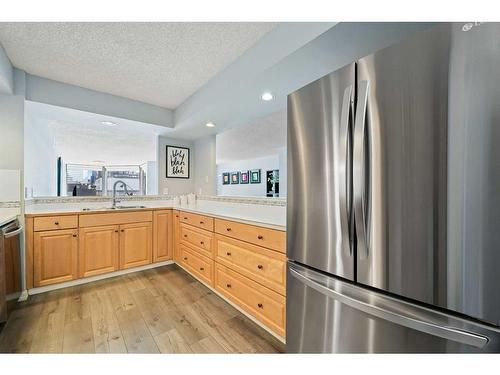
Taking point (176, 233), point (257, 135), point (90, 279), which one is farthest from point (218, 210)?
point (257, 135)

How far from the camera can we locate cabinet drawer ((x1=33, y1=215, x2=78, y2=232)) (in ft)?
7.20

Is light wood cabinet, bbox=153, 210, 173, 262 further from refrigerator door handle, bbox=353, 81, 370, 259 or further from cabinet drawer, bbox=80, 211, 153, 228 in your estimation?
refrigerator door handle, bbox=353, 81, 370, 259

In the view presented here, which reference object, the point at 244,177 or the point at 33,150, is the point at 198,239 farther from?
the point at 244,177

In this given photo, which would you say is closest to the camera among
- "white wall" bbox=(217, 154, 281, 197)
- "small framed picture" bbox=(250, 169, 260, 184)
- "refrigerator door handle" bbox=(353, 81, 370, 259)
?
"refrigerator door handle" bbox=(353, 81, 370, 259)

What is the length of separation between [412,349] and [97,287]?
9.26 ft

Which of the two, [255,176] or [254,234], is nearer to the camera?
[254,234]

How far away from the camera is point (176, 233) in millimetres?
2990

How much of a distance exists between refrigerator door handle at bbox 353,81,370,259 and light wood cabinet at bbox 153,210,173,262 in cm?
271

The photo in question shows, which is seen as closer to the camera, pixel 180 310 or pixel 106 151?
pixel 180 310

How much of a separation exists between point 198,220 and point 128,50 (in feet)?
5.66

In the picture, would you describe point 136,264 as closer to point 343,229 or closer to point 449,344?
point 343,229

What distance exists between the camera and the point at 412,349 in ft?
2.42

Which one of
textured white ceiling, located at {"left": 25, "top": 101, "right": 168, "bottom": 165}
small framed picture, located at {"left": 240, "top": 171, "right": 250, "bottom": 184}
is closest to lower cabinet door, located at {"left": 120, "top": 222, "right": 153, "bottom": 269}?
textured white ceiling, located at {"left": 25, "top": 101, "right": 168, "bottom": 165}
